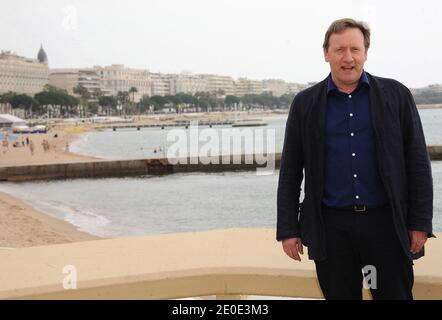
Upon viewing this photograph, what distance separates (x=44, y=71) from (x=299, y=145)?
6308 inches

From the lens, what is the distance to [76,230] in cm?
1653

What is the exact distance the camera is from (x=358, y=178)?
6.92 feet

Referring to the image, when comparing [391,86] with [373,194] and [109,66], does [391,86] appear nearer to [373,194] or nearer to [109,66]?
[373,194]

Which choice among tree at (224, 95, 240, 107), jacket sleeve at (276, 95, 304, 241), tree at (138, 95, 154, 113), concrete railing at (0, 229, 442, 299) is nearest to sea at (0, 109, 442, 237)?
concrete railing at (0, 229, 442, 299)

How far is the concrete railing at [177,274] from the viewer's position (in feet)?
7.71

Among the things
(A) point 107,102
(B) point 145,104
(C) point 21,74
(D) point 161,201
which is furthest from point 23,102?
(D) point 161,201

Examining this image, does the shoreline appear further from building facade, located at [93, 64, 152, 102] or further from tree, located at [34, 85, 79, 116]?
building facade, located at [93, 64, 152, 102]

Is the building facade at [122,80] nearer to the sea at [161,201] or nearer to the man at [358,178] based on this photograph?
the sea at [161,201]

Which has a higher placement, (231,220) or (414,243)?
(414,243)

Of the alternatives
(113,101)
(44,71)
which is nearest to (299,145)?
(113,101)

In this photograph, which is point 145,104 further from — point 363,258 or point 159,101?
point 363,258

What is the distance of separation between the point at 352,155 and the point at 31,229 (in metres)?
14.5

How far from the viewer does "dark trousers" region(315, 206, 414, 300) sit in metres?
2.08

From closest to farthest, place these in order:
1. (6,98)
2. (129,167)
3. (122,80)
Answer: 1. (129,167)
2. (6,98)
3. (122,80)
